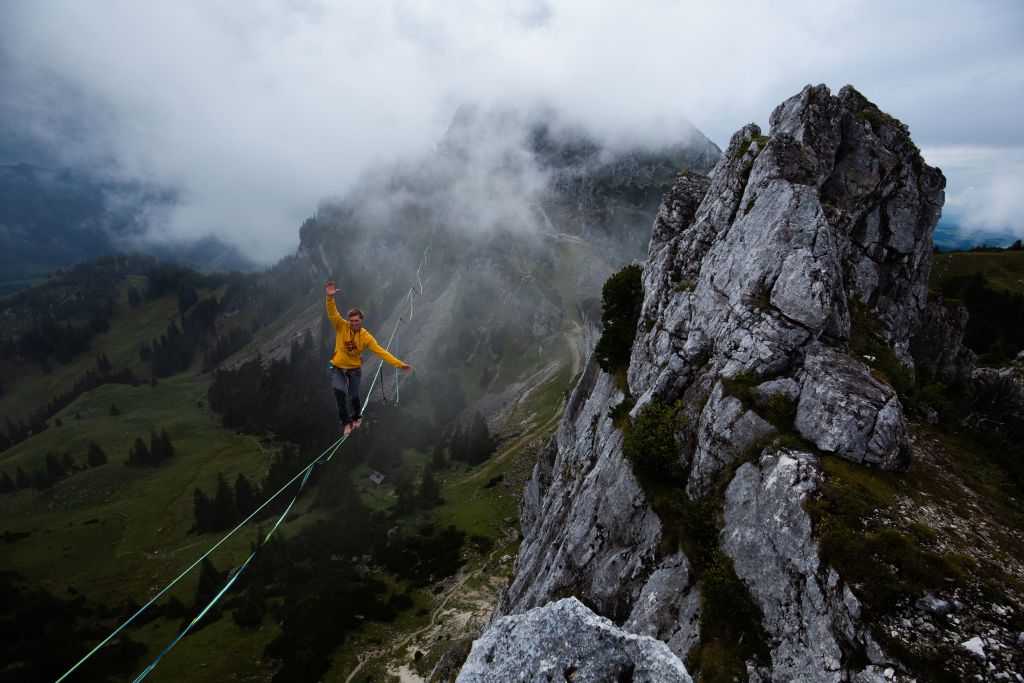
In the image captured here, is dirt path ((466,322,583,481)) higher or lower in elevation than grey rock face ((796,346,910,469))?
lower

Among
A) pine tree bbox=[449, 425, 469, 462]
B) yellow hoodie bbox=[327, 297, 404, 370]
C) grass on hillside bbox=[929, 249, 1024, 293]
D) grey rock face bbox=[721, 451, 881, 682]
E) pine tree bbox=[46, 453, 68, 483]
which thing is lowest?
pine tree bbox=[46, 453, 68, 483]

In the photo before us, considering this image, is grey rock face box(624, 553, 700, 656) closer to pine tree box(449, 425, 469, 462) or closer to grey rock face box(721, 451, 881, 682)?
grey rock face box(721, 451, 881, 682)

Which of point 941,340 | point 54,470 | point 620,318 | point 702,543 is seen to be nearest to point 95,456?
point 54,470

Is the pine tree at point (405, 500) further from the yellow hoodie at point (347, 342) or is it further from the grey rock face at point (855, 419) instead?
the grey rock face at point (855, 419)

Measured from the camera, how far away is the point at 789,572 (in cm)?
1658

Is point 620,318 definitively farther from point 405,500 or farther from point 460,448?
point 460,448

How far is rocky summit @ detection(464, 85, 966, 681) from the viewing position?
16266 mm

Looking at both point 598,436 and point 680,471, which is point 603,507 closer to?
point 680,471

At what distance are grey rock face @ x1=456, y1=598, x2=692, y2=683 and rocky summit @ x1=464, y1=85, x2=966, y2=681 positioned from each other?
0.26ft

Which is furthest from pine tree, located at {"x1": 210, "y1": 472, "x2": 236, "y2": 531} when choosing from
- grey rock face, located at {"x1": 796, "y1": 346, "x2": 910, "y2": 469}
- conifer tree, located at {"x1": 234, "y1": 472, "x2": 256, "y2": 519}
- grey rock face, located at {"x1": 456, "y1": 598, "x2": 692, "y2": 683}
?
grey rock face, located at {"x1": 796, "y1": 346, "x2": 910, "y2": 469}

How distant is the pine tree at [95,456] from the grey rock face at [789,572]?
712 ft

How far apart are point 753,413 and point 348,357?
18371 mm

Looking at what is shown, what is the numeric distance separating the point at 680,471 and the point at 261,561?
105021 mm

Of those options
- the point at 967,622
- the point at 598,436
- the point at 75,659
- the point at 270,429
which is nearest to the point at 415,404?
the point at 270,429
